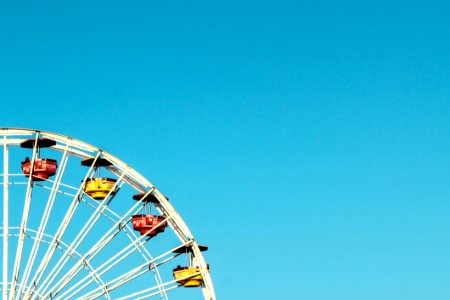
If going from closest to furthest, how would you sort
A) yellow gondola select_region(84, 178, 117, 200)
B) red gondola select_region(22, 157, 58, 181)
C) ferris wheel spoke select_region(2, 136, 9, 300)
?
ferris wheel spoke select_region(2, 136, 9, 300), red gondola select_region(22, 157, 58, 181), yellow gondola select_region(84, 178, 117, 200)

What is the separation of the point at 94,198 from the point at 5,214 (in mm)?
4584

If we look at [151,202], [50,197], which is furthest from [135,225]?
[50,197]

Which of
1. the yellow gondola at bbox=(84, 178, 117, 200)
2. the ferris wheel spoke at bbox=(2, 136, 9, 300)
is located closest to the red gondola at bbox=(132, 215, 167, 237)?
the yellow gondola at bbox=(84, 178, 117, 200)

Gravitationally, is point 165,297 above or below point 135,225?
below

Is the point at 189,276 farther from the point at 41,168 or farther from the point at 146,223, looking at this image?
the point at 41,168

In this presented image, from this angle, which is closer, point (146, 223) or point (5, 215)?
point (5, 215)

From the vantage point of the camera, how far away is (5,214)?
1822 inches

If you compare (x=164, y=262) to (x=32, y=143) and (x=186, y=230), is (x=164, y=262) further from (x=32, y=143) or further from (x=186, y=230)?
(x=32, y=143)

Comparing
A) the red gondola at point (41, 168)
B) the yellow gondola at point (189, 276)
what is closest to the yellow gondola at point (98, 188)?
the red gondola at point (41, 168)

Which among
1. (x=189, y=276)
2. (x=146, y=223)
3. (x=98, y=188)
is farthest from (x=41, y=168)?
(x=189, y=276)

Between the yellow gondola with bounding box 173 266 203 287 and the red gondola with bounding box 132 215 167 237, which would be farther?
the red gondola with bounding box 132 215 167 237

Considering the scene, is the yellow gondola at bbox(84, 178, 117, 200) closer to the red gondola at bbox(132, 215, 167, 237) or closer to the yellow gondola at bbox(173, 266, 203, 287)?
the red gondola at bbox(132, 215, 167, 237)

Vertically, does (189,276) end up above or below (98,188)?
below

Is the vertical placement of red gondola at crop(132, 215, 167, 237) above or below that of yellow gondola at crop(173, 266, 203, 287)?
above
